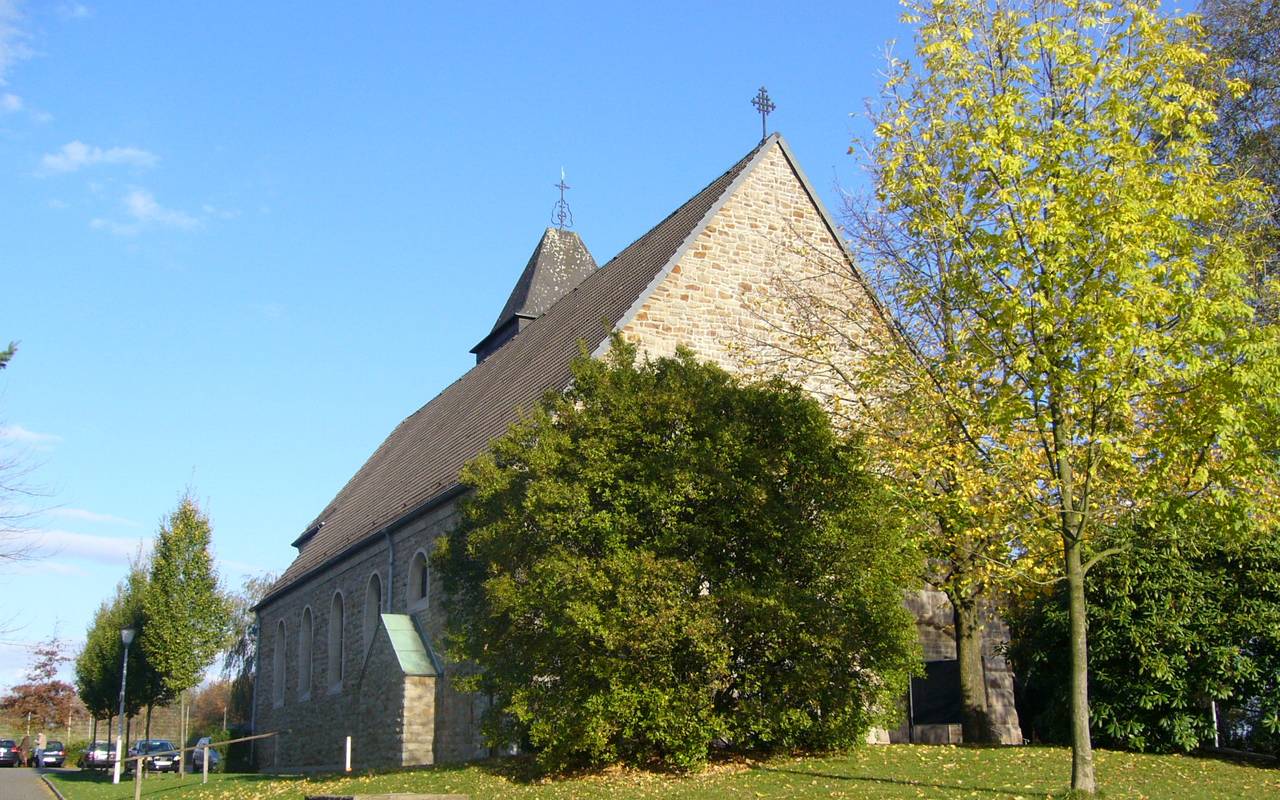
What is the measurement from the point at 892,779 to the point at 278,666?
A: 79.3 ft

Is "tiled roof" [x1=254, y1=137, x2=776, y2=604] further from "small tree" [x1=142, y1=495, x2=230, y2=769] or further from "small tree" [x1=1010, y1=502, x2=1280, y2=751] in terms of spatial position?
"small tree" [x1=1010, y1=502, x2=1280, y2=751]

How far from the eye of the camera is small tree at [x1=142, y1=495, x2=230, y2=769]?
31.0m

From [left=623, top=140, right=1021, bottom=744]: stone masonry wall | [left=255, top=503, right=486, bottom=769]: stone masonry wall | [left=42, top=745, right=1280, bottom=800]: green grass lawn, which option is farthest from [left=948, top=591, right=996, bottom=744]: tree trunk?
[left=255, top=503, right=486, bottom=769]: stone masonry wall

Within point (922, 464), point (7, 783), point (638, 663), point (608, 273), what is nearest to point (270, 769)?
point (7, 783)

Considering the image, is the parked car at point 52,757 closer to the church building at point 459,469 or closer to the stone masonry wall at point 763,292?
the church building at point 459,469

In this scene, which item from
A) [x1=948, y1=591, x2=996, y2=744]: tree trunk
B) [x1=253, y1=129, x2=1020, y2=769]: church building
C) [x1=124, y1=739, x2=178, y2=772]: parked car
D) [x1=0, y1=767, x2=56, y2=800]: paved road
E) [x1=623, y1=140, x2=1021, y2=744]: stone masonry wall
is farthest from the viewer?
[x1=124, y1=739, x2=178, y2=772]: parked car

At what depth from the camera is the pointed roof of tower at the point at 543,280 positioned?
3291 cm

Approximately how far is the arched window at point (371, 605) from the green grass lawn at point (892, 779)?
361 inches

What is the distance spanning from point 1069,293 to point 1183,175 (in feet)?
5.16

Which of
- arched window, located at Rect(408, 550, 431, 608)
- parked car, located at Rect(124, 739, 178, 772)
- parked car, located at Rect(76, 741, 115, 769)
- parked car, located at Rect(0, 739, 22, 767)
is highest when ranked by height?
arched window, located at Rect(408, 550, 431, 608)

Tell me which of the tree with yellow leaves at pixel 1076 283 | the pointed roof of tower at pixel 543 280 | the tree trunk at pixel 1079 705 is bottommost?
the tree trunk at pixel 1079 705

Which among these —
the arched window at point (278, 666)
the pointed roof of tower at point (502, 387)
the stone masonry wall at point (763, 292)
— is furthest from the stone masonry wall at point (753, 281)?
the arched window at point (278, 666)

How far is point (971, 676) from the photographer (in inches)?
686

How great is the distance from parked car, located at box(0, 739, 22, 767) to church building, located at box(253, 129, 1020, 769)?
2715 centimetres
